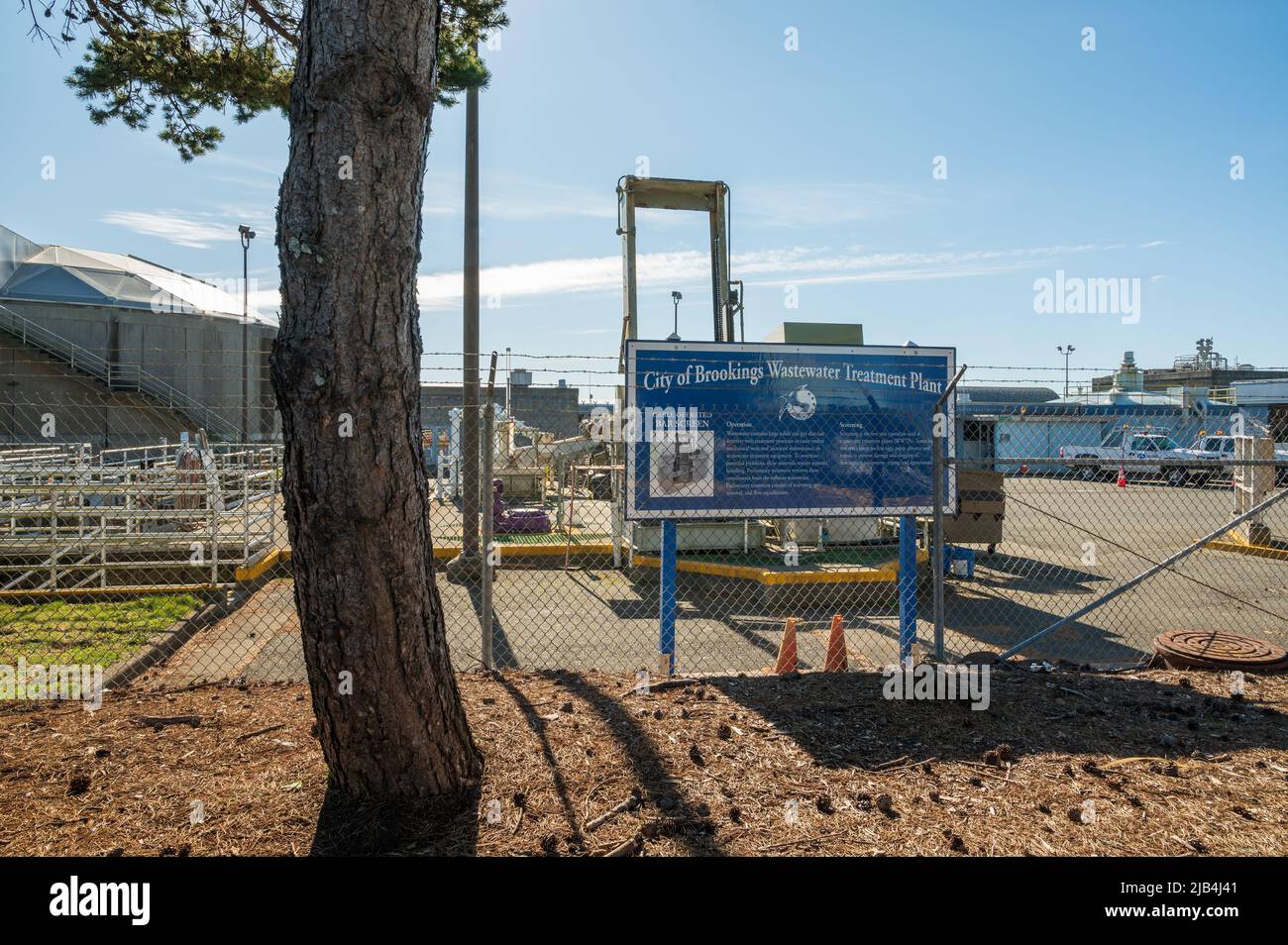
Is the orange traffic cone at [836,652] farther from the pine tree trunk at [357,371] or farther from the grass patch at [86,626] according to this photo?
the grass patch at [86,626]

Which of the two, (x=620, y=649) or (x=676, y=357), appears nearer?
(x=676, y=357)

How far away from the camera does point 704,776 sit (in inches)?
147

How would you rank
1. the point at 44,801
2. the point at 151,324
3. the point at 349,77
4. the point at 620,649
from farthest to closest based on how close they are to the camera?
1. the point at 151,324
2. the point at 620,649
3. the point at 44,801
4. the point at 349,77

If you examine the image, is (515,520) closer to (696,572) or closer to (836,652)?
(696,572)

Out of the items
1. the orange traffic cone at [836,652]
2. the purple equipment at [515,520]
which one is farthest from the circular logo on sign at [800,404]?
the purple equipment at [515,520]

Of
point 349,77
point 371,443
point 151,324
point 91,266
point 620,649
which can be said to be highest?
point 91,266

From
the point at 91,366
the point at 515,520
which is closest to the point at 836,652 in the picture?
the point at 515,520

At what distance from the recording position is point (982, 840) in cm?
319

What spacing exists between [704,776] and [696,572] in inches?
273

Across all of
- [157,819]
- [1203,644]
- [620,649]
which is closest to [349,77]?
[157,819]

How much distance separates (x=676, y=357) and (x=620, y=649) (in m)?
2.77

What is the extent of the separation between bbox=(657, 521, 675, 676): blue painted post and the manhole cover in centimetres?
361

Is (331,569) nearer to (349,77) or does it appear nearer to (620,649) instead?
(349,77)

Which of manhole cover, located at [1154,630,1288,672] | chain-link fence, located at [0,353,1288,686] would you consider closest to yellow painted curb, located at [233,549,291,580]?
chain-link fence, located at [0,353,1288,686]
